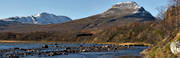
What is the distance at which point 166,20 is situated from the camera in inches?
3915

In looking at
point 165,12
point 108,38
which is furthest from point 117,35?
point 165,12

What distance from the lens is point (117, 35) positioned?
177500 millimetres

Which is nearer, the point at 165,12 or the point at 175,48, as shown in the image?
the point at 175,48

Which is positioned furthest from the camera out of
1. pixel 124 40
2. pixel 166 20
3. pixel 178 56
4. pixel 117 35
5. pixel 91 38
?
pixel 91 38

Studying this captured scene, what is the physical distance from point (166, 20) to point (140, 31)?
237ft

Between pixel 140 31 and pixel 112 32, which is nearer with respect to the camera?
pixel 140 31

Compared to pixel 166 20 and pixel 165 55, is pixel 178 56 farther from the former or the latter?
pixel 166 20

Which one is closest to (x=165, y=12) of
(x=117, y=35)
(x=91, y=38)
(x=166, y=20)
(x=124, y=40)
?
(x=166, y=20)

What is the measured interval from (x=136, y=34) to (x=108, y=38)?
23.1 metres

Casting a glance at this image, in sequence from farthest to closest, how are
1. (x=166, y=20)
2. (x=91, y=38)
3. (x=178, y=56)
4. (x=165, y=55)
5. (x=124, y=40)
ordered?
(x=91, y=38), (x=124, y=40), (x=166, y=20), (x=165, y=55), (x=178, y=56)

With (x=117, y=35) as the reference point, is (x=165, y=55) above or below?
above

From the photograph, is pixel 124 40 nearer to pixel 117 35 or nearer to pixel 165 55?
pixel 117 35

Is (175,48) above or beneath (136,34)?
above

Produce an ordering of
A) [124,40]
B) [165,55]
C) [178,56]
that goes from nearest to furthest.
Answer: [178,56]
[165,55]
[124,40]
